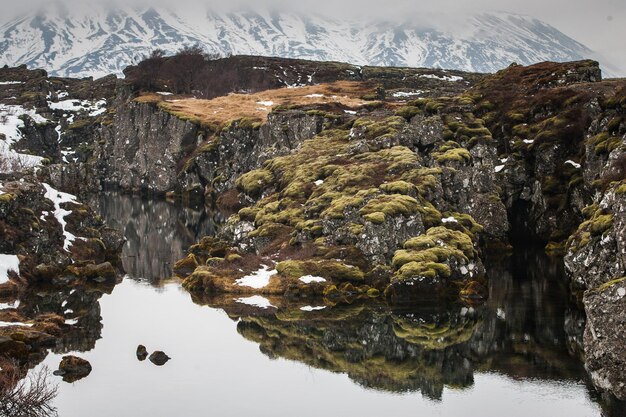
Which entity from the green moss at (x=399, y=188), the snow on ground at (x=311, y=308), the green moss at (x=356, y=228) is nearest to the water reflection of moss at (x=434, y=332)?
the snow on ground at (x=311, y=308)

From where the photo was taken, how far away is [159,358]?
51.2 meters

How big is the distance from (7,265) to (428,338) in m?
45.6

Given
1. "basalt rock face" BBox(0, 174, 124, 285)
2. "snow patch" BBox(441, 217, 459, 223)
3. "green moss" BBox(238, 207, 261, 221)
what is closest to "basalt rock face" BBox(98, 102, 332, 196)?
"green moss" BBox(238, 207, 261, 221)

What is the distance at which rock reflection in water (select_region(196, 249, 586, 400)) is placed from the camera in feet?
159

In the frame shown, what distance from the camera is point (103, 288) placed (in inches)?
2953

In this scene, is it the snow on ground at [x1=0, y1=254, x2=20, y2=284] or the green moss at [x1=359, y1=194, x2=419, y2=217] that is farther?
the green moss at [x1=359, y1=194, x2=419, y2=217]

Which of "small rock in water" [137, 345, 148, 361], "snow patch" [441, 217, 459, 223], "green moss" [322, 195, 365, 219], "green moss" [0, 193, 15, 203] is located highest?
"snow patch" [441, 217, 459, 223]

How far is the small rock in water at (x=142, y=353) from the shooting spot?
51.9m

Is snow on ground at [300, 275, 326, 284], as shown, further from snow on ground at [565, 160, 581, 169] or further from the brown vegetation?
snow on ground at [565, 160, 581, 169]

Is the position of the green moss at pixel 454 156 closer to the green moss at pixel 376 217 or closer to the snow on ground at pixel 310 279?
the green moss at pixel 376 217

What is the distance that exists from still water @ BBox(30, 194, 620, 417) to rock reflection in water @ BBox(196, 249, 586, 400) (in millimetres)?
140

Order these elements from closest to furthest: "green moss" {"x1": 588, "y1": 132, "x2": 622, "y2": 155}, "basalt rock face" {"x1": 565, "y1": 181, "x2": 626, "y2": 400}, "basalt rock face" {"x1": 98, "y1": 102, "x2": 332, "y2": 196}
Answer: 1. "basalt rock face" {"x1": 565, "y1": 181, "x2": 626, "y2": 400}
2. "green moss" {"x1": 588, "y1": 132, "x2": 622, "y2": 155}
3. "basalt rock face" {"x1": 98, "y1": 102, "x2": 332, "y2": 196}

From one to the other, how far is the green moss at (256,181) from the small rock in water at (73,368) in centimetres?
6320

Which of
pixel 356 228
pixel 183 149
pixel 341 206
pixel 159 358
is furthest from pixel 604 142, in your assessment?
pixel 183 149
